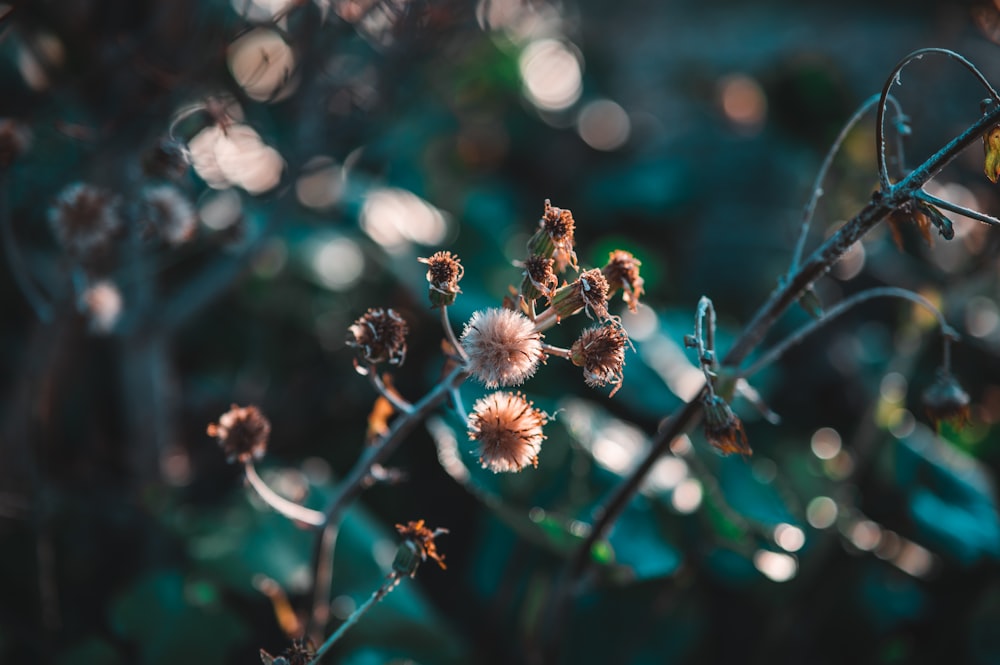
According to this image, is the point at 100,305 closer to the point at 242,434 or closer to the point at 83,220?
the point at 83,220

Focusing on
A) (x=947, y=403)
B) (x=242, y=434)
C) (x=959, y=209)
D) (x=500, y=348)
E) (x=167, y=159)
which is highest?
(x=959, y=209)

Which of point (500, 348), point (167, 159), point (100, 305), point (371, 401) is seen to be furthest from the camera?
point (371, 401)

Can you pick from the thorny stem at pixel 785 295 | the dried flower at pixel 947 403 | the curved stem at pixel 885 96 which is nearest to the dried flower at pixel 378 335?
the thorny stem at pixel 785 295

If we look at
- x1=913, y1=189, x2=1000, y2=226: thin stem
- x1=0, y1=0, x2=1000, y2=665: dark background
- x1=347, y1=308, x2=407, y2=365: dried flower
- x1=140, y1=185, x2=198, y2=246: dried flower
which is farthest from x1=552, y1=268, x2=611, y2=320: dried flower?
x1=140, y1=185, x2=198, y2=246: dried flower

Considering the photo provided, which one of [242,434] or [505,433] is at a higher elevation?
[505,433]

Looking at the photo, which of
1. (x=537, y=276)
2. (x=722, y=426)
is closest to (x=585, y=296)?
(x=537, y=276)

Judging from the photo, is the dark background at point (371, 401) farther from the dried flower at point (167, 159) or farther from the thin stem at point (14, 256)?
the dried flower at point (167, 159)
